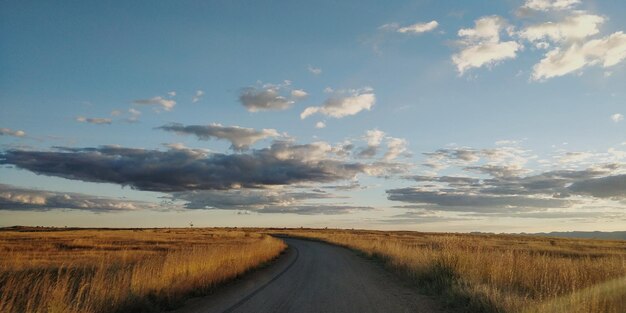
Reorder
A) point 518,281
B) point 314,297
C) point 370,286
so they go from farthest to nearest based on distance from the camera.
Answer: point 370,286 < point 518,281 < point 314,297

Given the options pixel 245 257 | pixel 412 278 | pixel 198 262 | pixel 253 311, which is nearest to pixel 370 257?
pixel 245 257

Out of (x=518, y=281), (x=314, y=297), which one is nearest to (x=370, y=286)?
(x=314, y=297)

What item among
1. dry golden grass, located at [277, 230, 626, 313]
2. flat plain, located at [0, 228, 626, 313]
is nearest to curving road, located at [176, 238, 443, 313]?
flat plain, located at [0, 228, 626, 313]

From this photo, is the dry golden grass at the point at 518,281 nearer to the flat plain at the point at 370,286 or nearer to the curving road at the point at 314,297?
the flat plain at the point at 370,286

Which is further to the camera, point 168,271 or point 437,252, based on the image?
point 437,252

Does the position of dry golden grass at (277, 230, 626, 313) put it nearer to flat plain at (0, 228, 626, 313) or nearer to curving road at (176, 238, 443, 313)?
flat plain at (0, 228, 626, 313)

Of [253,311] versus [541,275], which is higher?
[541,275]

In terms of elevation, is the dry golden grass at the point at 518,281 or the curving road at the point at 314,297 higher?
the dry golden grass at the point at 518,281

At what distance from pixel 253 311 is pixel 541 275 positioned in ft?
26.5

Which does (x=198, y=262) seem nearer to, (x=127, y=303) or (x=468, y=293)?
(x=127, y=303)

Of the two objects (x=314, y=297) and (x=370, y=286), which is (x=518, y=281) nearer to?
(x=370, y=286)

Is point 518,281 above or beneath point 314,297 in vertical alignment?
above

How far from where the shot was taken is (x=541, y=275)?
1270 centimetres

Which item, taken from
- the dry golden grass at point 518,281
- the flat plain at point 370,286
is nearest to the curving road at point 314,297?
the flat plain at point 370,286
